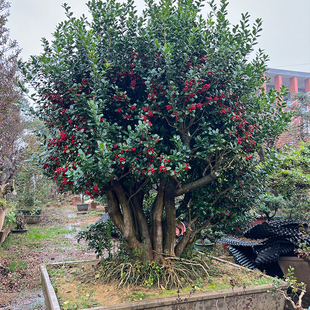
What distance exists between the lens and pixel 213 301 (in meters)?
4.28

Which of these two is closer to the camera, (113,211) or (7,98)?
(113,211)

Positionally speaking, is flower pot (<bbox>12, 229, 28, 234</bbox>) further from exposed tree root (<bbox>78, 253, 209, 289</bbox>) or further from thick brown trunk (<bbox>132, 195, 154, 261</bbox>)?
thick brown trunk (<bbox>132, 195, 154, 261</bbox>)

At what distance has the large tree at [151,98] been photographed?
4004mm

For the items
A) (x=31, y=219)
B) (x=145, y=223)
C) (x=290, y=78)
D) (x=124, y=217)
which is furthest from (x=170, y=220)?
(x=290, y=78)

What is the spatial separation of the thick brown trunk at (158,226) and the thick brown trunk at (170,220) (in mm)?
102

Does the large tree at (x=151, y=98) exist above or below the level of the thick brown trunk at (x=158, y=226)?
above

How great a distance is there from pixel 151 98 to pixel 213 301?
11.1 ft

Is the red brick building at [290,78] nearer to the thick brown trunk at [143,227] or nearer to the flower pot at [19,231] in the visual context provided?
the flower pot at [19,231]

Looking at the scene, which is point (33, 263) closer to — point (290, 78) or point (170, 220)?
point (170, 220)

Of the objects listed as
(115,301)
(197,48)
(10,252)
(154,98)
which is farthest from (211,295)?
(10,252)

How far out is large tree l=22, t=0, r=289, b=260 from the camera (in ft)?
13.1

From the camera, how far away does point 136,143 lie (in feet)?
12.8

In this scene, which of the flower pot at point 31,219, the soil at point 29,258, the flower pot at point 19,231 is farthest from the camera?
the flower pot at point 31,219

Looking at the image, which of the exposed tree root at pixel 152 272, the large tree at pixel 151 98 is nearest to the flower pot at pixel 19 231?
the exposed tree root at pixel 152 272
